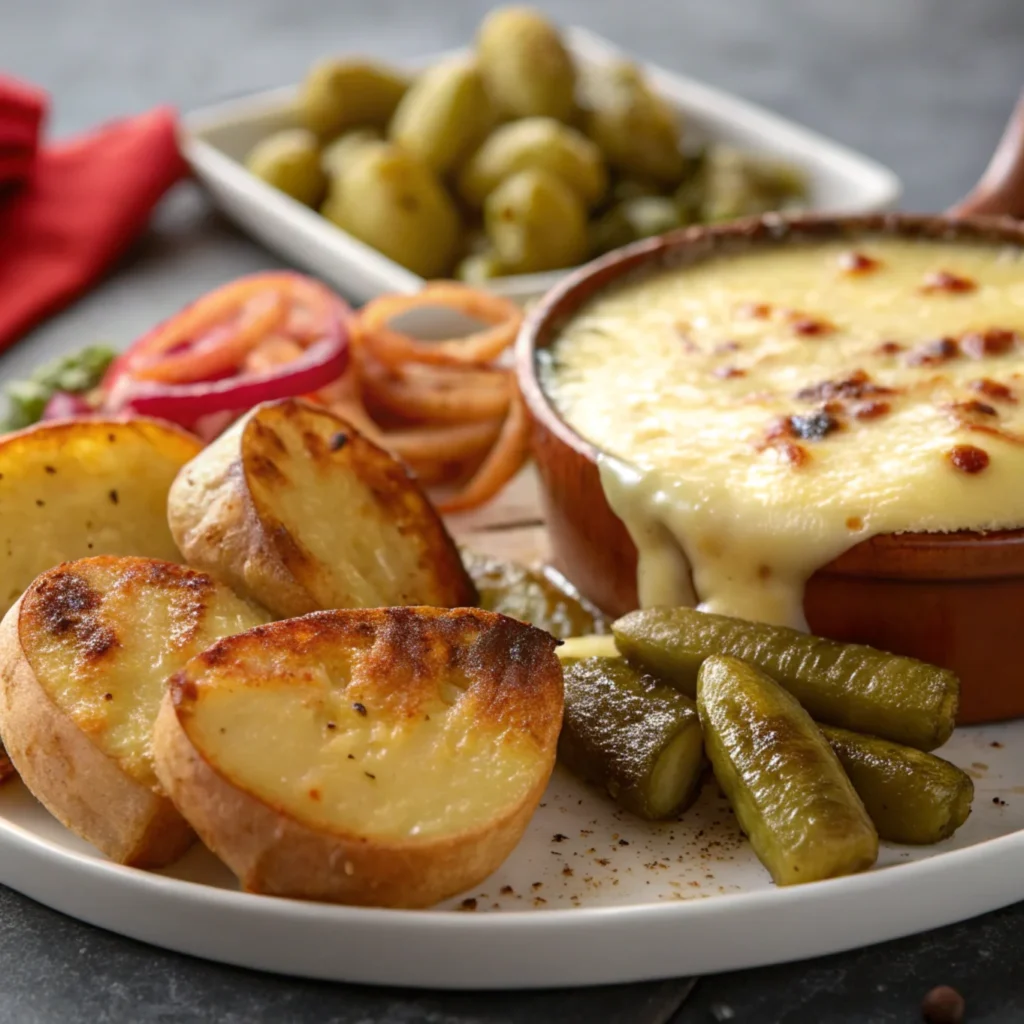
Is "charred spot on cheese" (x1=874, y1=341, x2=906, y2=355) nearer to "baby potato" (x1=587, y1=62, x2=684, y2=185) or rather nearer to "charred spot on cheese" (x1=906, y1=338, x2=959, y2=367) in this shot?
"charred spot on cheese" (x1=906, y1=338, x2=959, y2=367)

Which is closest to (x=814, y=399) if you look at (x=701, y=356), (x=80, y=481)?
(x=701, y=356)

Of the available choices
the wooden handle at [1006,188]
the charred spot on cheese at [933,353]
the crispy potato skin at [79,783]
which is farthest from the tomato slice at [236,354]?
the wooden handle at [1006,188]

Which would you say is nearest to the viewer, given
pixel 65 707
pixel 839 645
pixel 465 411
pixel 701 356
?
pixel 65 707

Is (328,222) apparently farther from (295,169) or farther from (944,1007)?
(944,1007)

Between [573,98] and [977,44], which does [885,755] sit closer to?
[573,98]

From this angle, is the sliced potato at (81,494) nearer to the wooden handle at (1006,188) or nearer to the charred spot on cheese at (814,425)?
the charred spot on cheese at (814,425)

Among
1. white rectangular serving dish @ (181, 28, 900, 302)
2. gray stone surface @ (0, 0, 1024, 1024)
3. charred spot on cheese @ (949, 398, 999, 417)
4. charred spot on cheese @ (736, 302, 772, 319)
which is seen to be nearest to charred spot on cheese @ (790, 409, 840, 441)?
charred spot on cheese @ (949, 398, 999, 417)
